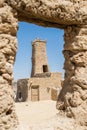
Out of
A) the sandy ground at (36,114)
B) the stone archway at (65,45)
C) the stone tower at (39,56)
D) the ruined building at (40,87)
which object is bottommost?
the sandy ground at (36,114)

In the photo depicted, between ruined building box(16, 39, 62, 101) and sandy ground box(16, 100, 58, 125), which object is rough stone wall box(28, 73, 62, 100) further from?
sandy ground box(16, 100, 58, 125)

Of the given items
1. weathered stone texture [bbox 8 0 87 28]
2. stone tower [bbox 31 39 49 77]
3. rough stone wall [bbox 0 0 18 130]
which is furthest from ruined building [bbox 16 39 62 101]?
rough stone wall [bbox 0 0 18 130]

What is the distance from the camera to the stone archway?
4.77 meters

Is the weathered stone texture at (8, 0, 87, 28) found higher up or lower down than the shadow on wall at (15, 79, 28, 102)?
higher up

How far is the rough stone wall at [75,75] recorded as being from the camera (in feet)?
17.9

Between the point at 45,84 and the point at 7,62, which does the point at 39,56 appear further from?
the point at 7,62

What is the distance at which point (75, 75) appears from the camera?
5.63 metres

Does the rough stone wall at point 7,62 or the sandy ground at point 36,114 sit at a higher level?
the rough stone wall at point 7,62

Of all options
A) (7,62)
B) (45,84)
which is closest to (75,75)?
(7,62)

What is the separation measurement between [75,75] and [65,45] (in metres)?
0.70

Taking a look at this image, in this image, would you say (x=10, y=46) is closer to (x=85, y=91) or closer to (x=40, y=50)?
(x=85, y=91)

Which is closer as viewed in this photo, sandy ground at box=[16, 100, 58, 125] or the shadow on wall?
sandy ground at box=[16, 100, 58, 125]

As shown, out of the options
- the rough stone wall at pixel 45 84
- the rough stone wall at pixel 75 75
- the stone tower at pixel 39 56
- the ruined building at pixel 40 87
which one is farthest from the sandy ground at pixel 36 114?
the stone tower at pixel 39 56

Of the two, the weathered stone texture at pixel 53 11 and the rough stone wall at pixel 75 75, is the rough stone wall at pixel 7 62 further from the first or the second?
the rough stone wall at pixel 75 75
